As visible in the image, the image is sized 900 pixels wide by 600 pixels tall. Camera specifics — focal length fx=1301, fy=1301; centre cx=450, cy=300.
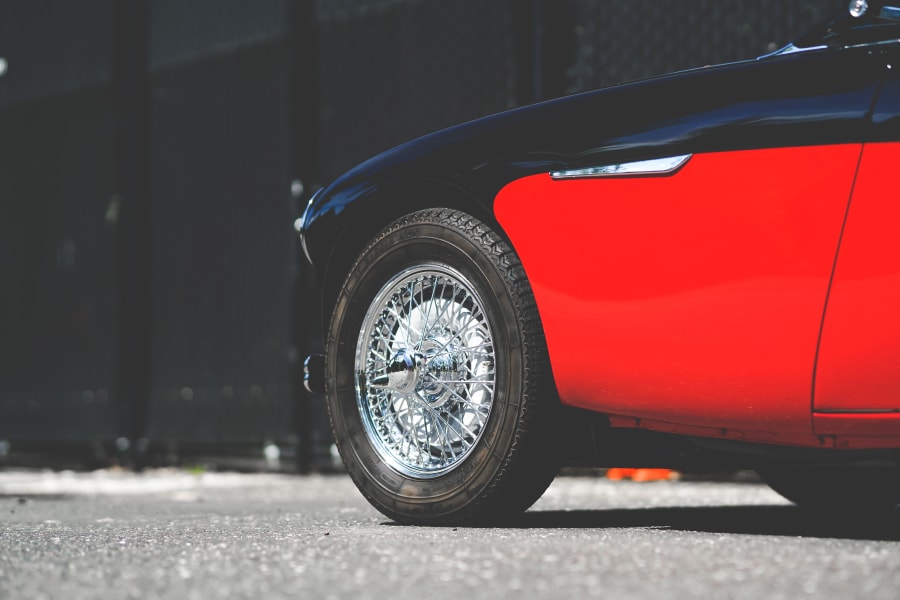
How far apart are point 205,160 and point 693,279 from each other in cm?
634

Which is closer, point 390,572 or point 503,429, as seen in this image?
point 390,572

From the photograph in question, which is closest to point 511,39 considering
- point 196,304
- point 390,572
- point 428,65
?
point 428,65

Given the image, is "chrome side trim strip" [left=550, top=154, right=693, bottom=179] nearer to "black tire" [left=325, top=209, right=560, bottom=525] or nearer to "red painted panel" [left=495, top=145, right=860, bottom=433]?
"red painted panel" [left=495, top=145, right=860, bottom=433]

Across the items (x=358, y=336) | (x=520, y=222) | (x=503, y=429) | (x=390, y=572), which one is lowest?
(x=390, y=572)

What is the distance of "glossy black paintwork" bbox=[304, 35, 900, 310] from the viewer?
3096 millimetres

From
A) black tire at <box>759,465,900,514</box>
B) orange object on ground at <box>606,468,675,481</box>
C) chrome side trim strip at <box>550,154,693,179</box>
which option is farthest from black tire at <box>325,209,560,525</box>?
orange object on ground at <box>606,468,675,481</box>

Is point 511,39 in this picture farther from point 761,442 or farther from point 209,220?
point 761,442

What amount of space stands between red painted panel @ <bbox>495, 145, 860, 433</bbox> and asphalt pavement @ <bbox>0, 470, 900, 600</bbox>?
372 millimetres

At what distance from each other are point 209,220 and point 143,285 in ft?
2.73

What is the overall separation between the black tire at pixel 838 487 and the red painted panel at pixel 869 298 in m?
1.18

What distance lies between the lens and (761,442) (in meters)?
3.25

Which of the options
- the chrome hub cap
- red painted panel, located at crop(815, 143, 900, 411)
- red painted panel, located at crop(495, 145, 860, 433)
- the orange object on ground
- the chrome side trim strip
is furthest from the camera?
the orange object on ground

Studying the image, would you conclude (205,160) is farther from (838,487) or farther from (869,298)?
(869,298)

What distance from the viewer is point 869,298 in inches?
117
